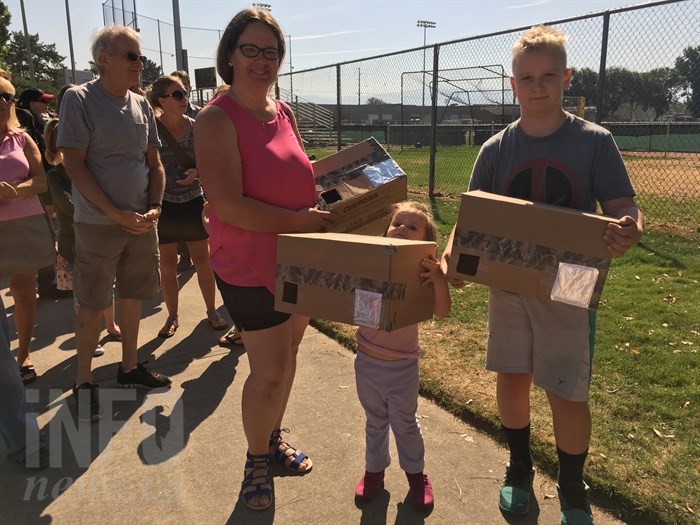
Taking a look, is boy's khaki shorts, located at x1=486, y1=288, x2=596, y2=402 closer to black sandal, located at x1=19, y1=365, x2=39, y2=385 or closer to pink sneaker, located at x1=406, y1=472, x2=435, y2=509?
pink sneaker, located at x1=406, y1=472, x2=435, y2=509

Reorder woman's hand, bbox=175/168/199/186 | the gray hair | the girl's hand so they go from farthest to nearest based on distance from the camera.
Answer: woman's hand, bbox=175/168/199/186, the gray hair, the girl's hand

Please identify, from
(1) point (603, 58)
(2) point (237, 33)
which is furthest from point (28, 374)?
(1) point (603, 58)

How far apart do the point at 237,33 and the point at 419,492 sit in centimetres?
202

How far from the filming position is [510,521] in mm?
2186

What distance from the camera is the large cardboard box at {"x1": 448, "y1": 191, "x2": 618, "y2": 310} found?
5.65 ft

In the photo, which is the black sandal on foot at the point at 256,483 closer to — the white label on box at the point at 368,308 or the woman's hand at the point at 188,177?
the white label on box at the point at 368,308

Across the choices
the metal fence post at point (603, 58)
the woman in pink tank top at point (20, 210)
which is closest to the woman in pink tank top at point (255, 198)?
the woman in pink tank top at point (20, 210)

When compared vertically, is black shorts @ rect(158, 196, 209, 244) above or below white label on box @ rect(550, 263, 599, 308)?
below

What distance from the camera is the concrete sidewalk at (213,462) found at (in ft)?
7.47

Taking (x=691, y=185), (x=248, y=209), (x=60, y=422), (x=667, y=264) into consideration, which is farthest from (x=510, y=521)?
(x=691, y=185)

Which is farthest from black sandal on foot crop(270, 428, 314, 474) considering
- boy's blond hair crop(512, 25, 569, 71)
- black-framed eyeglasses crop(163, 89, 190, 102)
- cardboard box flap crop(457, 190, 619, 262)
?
black-framed eyeglasses crop(163, 89, 190, 102)

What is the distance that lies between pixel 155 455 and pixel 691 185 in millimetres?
12805

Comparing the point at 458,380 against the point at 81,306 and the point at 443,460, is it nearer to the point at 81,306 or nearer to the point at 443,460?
the point at 443,460

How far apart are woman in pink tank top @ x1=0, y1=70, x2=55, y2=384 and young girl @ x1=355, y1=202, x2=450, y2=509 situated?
2286 millimetres
